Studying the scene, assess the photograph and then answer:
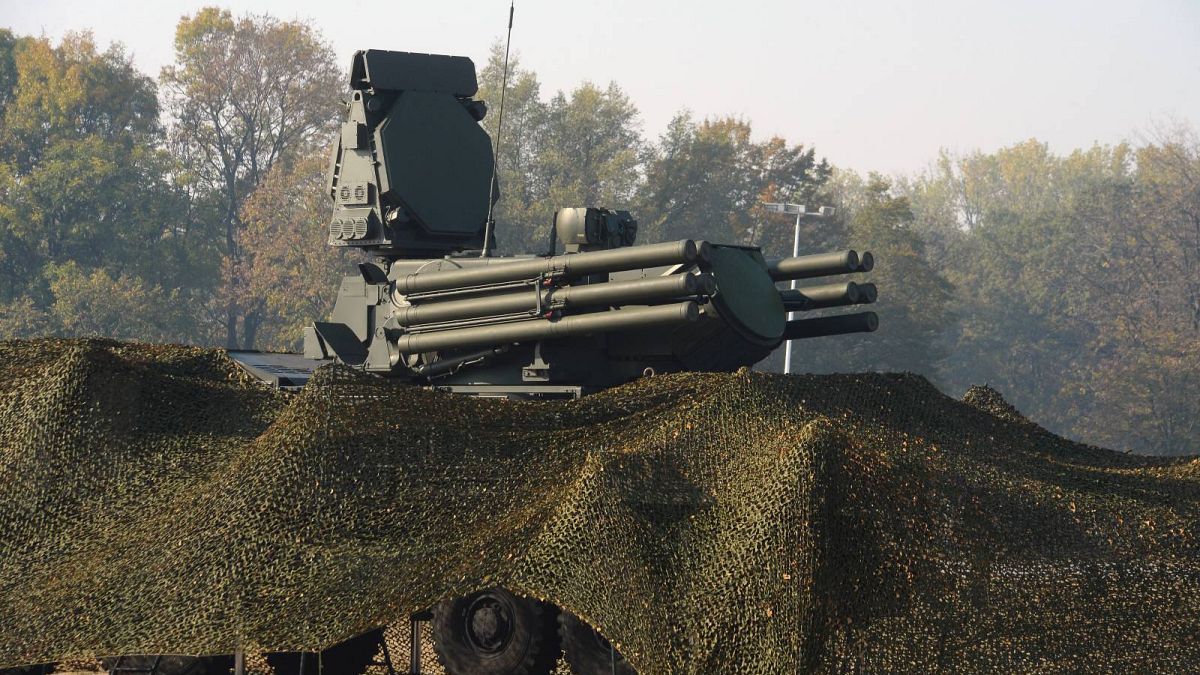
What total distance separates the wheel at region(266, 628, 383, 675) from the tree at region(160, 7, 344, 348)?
5720 cm

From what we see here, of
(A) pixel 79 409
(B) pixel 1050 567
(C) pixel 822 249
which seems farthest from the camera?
(C) pixel 822 249

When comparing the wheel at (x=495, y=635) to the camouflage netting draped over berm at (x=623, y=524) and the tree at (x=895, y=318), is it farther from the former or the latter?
the tree at (x=895, y=318)

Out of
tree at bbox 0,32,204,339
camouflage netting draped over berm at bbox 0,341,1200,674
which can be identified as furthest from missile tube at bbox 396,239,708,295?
tree at bbox 0,32,204,339

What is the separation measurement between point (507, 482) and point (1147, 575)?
11.4 ft

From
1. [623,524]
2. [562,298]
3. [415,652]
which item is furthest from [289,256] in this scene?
[623,524]

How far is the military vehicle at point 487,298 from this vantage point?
973 cm

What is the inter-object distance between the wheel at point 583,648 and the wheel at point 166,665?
7.52 ft

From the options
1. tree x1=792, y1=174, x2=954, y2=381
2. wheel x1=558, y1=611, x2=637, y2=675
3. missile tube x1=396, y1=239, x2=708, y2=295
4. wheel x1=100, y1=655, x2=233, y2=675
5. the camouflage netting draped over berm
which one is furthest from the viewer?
tree x1=792, y1=174, x2=954, y2=381

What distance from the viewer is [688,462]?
8891 millimetres

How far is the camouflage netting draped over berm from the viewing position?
7.74 metres

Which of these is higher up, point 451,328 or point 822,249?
point 822,249

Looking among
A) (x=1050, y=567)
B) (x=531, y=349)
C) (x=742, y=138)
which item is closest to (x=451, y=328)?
(x=531, y=349)

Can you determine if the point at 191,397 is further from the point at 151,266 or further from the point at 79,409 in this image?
the point at 151,266

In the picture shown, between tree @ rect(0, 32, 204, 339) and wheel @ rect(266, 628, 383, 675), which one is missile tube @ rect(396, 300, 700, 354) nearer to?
wheel @ rect(266, 628, 383, 675)
